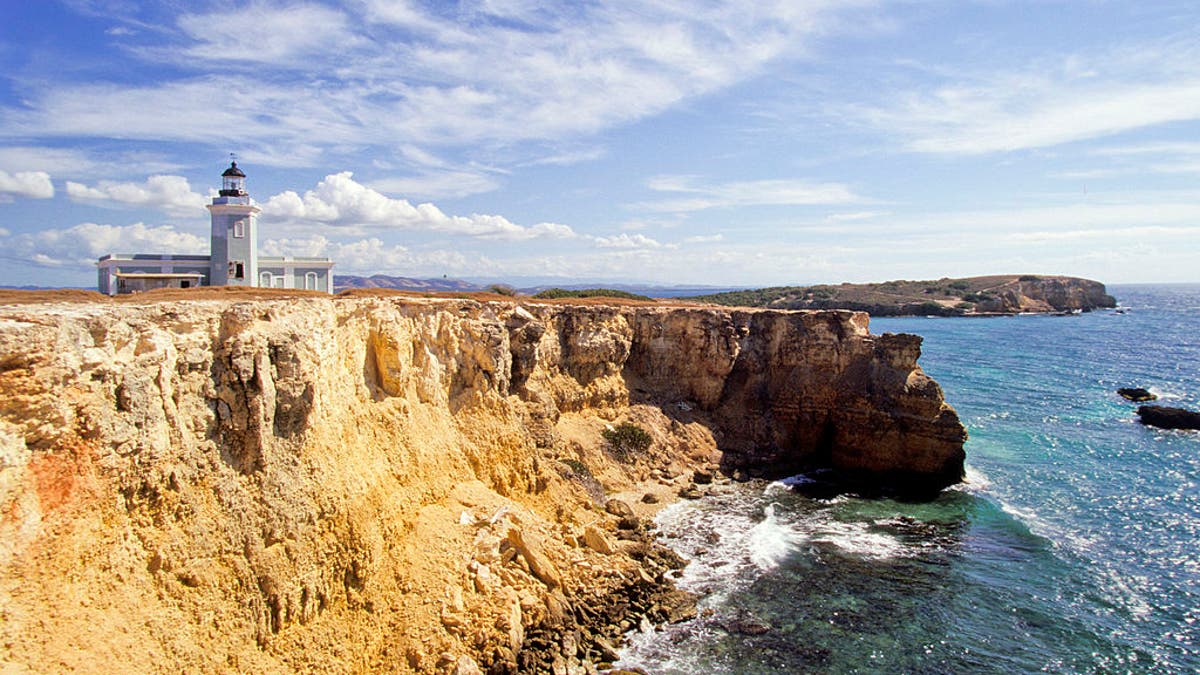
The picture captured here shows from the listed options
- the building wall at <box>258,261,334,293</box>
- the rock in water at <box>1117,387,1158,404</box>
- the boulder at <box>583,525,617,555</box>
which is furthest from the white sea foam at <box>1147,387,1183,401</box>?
the building wall at <box>258,261,334,293</box>

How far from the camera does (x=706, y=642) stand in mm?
22109

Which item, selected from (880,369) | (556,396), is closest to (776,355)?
(880,369)

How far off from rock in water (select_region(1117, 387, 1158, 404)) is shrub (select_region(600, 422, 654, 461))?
144 ft

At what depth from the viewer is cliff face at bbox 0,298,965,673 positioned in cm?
1289

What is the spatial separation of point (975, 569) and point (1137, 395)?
40.5 meters

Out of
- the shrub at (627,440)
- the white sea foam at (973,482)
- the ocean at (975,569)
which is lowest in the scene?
the ocean at (975,569)

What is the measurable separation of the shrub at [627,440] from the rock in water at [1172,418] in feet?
122

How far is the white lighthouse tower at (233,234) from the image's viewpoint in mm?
36062

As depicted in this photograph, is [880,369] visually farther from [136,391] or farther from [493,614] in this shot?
[136,391]

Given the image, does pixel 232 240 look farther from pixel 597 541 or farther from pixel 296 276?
pixel 597 541

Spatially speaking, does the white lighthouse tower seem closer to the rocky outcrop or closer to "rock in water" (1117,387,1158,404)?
"rock in water" (1117,387,1158,404)

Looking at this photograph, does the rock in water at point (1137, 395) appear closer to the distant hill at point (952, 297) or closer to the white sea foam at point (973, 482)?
the white sea foam at point (973, 482)

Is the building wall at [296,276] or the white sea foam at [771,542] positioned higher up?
the building wall at [296,276]

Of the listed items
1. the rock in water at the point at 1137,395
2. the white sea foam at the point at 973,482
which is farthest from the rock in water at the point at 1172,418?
the white sea foam at the point at 973,482
